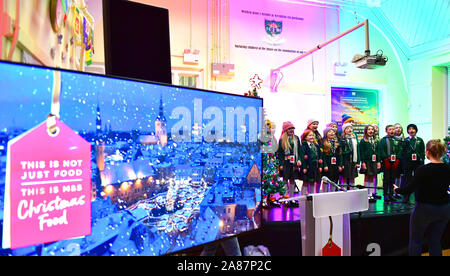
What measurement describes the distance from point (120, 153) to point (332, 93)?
7.10 m

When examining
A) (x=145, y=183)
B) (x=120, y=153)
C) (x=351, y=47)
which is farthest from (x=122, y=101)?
(x=351, y=47)

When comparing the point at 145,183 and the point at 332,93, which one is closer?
the point at 145,183

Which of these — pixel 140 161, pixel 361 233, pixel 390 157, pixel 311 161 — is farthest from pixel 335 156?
pixel 140 161

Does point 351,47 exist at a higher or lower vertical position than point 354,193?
higher

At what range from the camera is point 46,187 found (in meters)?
0.88

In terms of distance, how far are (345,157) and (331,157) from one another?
1.52 ft

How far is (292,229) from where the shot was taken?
11.2ft

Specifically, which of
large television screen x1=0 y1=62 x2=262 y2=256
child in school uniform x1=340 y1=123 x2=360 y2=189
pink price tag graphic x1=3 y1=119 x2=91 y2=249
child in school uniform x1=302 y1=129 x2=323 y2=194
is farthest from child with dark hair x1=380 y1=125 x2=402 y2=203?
pink price tag graphic x1=3 y1=119 x2=91 y2=249

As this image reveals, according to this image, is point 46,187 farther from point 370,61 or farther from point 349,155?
point 349,155

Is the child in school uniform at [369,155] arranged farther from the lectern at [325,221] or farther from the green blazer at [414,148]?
the lectern at [325,221]

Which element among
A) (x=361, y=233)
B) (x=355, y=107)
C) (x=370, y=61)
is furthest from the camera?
(x=355, y=107)

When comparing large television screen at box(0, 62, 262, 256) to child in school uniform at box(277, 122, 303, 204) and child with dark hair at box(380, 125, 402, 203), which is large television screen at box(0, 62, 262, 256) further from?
child with dark hair at box(380, 125, 402, 203)

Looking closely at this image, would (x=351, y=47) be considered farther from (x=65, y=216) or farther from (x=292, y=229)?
(x=65, y=216)

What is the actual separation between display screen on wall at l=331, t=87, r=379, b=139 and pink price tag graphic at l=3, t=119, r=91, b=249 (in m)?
7.16
